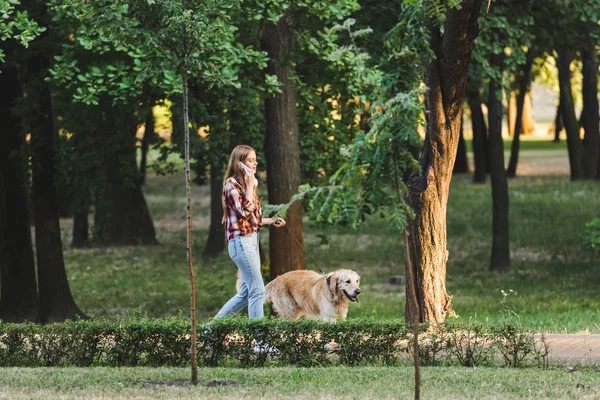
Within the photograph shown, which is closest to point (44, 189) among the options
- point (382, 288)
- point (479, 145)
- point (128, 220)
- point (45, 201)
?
point (45, 201)

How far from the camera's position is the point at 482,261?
2758cm

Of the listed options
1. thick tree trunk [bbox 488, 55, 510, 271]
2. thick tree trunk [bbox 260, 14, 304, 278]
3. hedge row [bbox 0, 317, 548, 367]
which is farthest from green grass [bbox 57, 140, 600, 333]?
hedge row [bbox 0, 317, 548, 367]

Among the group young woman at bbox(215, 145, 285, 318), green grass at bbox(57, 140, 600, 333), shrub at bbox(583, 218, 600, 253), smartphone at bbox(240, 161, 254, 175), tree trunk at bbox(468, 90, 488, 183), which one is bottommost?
green grass at bbox(57, 140, 600, 333)

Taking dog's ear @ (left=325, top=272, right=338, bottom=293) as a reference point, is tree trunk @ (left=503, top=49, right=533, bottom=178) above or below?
above

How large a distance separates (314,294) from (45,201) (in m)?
7.37

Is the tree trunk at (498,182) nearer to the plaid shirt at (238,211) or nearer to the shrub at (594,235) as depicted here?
the shrub at (594,235)

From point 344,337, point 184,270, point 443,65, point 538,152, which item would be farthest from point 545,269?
point 538,152

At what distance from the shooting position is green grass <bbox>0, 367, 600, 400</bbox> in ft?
29.6

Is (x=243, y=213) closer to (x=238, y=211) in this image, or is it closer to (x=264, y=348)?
(x=238, y=211)

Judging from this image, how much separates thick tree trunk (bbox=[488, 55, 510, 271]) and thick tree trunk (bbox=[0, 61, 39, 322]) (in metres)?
10.1

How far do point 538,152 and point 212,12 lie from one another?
52468 mm

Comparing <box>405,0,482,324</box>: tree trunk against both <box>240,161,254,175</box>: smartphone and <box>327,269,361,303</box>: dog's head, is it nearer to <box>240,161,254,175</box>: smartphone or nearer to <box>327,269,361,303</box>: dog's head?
<box>327,269,361,303</box>: dog's head

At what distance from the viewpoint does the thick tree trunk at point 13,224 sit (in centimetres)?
1892

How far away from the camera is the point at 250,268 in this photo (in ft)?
39.7
